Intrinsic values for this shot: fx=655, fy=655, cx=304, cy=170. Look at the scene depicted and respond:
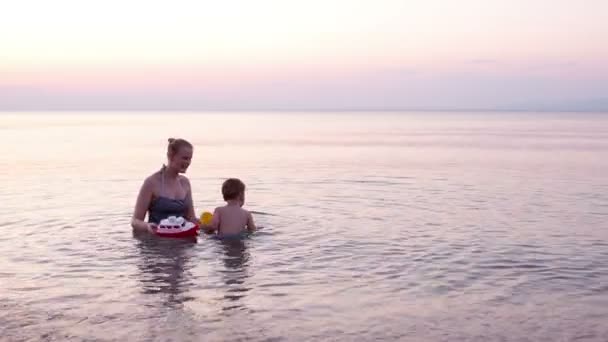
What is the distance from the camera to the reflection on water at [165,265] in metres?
8.95

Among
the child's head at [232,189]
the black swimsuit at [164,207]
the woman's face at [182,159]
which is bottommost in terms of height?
the black swimsuit at [164,207]

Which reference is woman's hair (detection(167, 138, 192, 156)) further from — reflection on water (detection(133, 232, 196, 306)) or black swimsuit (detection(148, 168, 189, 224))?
reflection on water (detection(133, 232, 196, 306))

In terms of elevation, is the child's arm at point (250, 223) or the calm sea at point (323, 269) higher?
the child's arm at point (250, 223)

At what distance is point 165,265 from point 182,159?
2037 millimetres

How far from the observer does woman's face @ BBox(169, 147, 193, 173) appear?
11547mm

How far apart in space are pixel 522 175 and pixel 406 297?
66.5 ft

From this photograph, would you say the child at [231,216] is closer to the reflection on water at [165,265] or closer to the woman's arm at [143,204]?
the reflection on water at [165,265]

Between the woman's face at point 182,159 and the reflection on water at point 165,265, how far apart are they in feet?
4.75

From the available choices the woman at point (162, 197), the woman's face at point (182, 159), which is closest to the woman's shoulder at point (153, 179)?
the woman at point (162, 197)

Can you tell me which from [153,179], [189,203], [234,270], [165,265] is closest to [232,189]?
[189,203]

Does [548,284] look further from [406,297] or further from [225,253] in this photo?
[225,253]

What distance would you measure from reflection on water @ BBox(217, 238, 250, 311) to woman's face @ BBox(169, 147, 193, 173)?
1.67m

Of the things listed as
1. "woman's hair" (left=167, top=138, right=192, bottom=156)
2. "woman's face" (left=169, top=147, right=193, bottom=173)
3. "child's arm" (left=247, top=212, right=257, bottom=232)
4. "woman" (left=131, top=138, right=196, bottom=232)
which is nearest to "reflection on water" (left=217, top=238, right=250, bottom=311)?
"child's arm" (left=247, top=212, right=257, bottom=232)

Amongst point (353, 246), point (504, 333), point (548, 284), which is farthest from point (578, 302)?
point (353, 246)
